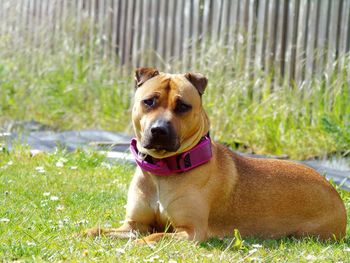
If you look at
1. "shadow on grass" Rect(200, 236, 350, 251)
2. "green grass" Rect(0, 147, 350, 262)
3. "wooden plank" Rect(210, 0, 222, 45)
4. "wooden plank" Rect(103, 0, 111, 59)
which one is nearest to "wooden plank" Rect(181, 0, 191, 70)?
"wooden plank" Rect(210, 0, 222, 45)

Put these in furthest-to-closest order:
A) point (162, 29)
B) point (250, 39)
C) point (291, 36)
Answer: point (162, 29), point (250, 39), point (291, 36)

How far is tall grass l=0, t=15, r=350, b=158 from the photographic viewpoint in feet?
32.1

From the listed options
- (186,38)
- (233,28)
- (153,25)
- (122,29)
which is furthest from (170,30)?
(233,28)

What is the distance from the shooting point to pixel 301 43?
1070 cm

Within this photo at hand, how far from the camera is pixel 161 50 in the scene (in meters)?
12.7

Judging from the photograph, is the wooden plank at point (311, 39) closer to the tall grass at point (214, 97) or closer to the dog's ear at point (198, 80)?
the tall grass at point (214, 97)

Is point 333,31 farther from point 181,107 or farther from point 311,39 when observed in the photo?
point 181,107

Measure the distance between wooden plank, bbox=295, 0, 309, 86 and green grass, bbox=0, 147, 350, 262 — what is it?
328 cm

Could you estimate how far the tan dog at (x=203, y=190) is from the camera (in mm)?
5414

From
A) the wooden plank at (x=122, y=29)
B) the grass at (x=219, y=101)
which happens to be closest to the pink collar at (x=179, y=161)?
the grass at (x=219, y=101)

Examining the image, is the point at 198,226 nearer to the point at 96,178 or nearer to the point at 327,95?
the point at 96,178

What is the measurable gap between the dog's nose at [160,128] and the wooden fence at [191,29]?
16.6 feet

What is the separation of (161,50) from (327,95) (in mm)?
3449

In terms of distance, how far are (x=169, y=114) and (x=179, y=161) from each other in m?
0.36
